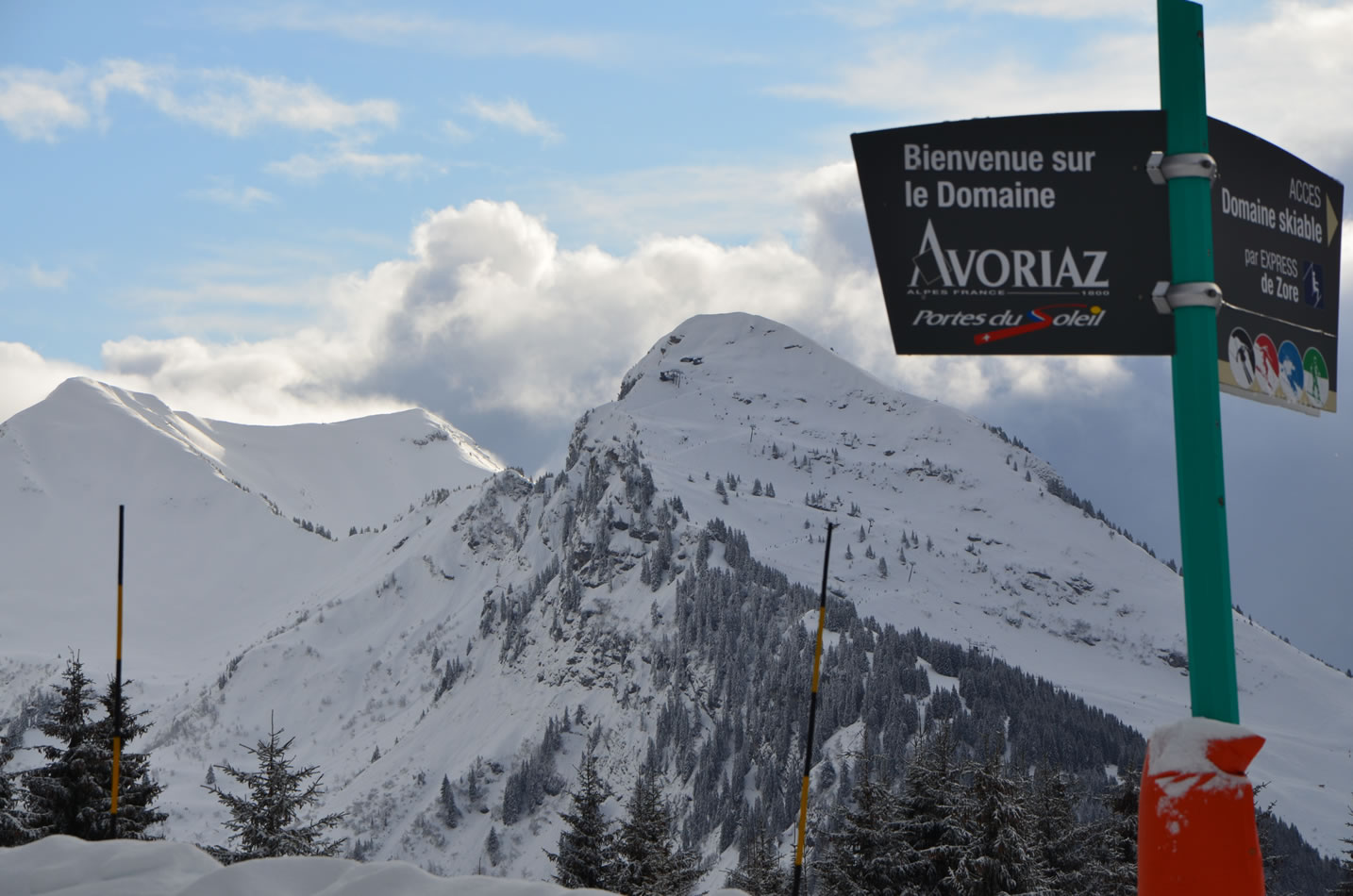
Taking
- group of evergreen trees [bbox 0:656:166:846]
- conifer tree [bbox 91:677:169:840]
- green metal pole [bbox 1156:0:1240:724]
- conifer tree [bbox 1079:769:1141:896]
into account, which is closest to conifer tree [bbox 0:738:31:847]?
group of evergreen trees [bbox 0:656:166:846]

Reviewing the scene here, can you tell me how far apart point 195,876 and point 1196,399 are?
6586mm

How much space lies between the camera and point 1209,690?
5129 millimetres

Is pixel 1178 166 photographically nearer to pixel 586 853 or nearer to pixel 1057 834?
pixel 586 853

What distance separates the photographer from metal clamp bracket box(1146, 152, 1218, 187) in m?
5.41

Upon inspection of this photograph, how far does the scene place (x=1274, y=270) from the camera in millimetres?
5887

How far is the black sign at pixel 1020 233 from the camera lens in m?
5.45

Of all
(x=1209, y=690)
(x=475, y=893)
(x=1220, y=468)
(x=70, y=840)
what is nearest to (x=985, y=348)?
(x=1220, y=468)

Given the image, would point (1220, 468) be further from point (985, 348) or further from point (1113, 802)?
point (1113, 802)

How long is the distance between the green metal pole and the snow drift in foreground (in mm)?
3180

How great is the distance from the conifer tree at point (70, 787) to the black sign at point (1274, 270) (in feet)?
89.9

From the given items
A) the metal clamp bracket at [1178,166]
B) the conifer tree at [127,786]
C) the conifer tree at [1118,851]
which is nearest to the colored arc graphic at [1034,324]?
the metal clamp bracket at [1178,166]

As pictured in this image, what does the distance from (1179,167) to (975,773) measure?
2557 cm

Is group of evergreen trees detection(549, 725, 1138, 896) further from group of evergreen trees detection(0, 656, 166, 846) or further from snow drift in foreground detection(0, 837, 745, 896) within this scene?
snow drift in foreground detection(0, 837, 745, 896)

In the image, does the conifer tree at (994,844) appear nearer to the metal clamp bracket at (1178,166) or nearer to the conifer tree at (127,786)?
the conifer tree at (127,786)
